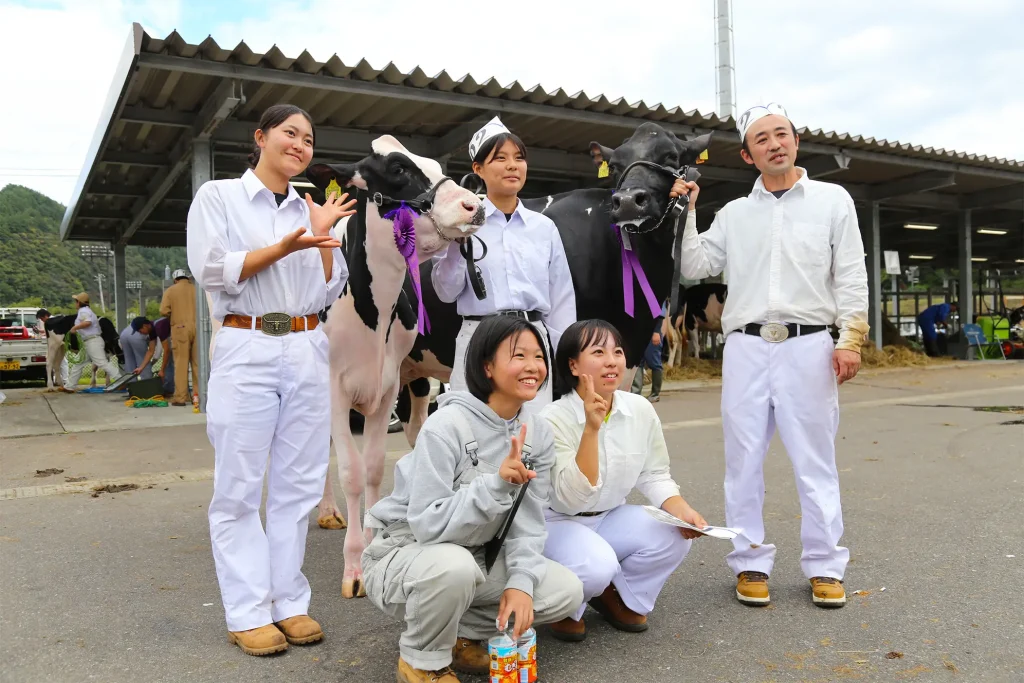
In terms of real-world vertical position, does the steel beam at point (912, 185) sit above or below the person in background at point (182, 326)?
above

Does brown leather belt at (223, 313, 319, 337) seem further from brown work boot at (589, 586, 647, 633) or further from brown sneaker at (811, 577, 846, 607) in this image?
brown sneaker at (811, 577, 846, 607)

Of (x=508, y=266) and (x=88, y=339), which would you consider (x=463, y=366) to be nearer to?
(x=508, y=266)

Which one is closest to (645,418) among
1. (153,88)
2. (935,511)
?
(935,511)

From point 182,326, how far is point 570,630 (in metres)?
9.64

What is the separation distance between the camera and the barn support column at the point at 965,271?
61.2ft

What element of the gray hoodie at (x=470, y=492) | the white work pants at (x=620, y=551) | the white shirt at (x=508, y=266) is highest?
the white shirt at (x=508, y=266)

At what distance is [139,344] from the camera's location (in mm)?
14758

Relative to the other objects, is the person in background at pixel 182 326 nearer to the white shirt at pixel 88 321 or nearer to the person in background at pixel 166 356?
the person in background at pixel 166 356

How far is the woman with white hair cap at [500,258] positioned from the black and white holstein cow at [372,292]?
0.67 ft

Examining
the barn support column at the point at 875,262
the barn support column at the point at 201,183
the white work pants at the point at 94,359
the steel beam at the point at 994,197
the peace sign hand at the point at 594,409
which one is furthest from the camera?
the steel beam at the point at 994,197

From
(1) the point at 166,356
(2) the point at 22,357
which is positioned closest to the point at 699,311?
(1) the point at 166,356

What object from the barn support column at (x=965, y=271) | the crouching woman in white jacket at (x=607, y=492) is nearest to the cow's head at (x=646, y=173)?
the crouching woman in white jacket at (x=607, y=492)

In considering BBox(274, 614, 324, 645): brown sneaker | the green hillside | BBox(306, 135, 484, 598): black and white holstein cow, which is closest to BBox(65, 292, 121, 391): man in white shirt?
BBox(306, 135, 484, 598): black and white holstein cow

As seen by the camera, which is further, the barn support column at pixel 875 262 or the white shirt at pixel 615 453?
the barn support column at pixel 875 262
